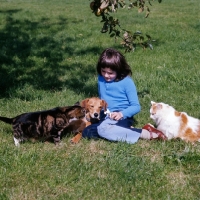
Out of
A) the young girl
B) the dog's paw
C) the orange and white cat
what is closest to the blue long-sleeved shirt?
the young girl

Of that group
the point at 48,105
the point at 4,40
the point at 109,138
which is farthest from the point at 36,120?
the point at 4,40

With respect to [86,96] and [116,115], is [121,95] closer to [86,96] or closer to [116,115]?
[116,115]

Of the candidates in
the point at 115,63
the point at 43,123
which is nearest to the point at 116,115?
the point at 115,63

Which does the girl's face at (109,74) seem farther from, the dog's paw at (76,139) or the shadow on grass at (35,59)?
the shadow on grass at (35,59)

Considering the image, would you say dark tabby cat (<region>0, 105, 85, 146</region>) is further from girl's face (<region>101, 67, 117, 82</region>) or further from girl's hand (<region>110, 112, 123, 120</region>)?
girl's face (<region>101, 67, 117, 82</region>)

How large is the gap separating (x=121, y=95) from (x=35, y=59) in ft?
15.0

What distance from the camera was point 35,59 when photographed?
9.91 meters

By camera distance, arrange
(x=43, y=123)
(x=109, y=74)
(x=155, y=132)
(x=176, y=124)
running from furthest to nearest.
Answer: (x=109, y=74)
(x=155, y=132)
(x=176, y=124)
(x=43, y=123)

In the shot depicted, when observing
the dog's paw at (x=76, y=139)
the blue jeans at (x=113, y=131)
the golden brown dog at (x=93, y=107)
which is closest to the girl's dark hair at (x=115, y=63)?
the golden brown dog at (x=93, y=107)

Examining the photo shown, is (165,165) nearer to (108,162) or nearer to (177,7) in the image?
(108,162)

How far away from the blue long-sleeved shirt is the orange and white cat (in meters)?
0.30

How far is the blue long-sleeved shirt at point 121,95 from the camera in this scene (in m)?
5.66

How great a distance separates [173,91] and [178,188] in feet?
11.4

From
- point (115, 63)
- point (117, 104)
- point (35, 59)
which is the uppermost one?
point (115, 63)
